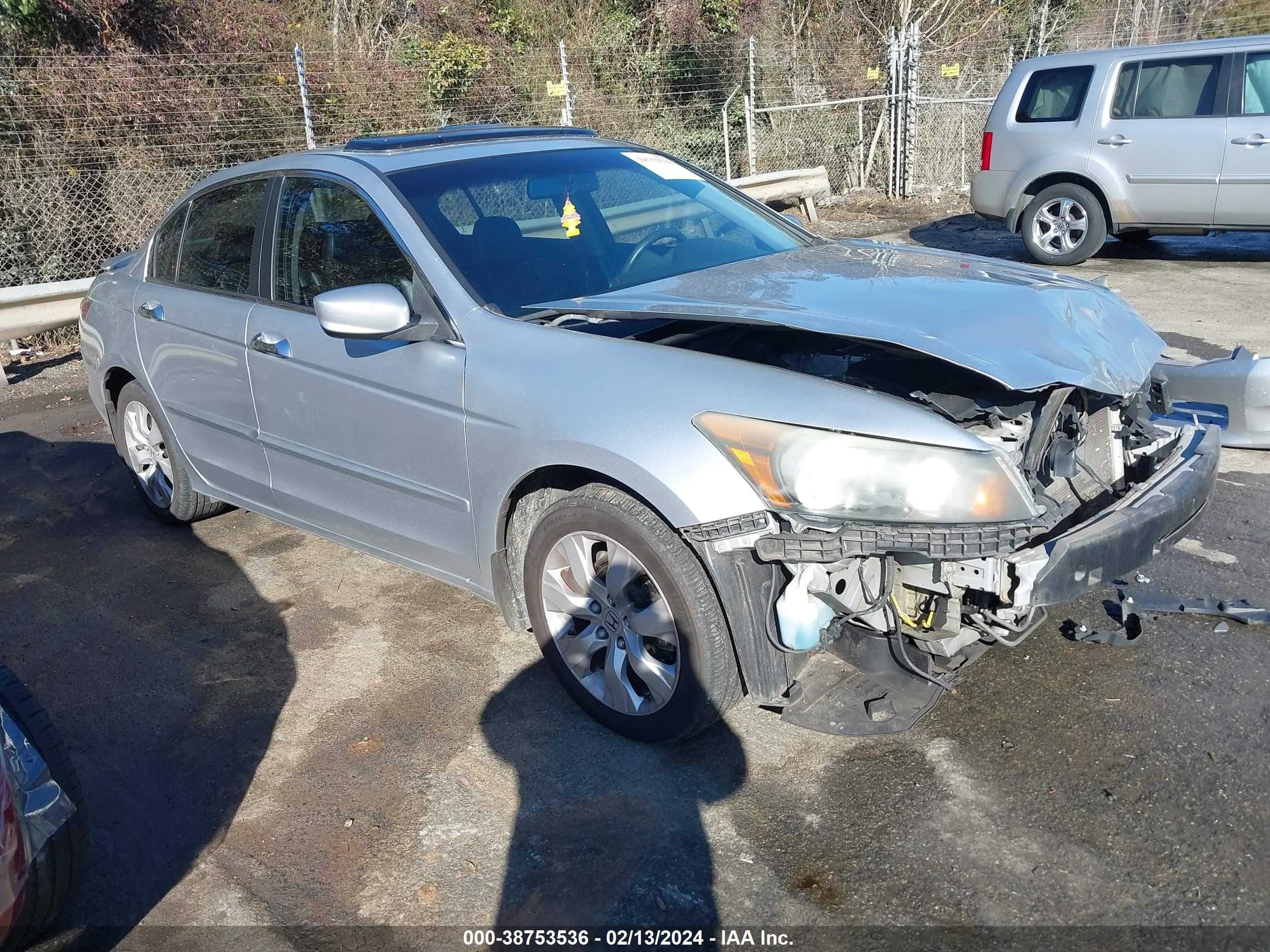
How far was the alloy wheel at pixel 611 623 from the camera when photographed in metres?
3.07

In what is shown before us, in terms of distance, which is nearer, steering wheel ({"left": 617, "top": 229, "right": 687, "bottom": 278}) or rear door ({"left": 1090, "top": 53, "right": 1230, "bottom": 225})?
steering wheel ({"left": 617, "top": 229, "right": 687, "bottom": 278})

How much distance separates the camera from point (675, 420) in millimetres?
2889

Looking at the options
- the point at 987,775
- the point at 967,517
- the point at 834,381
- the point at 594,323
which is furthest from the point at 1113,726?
the point at 594,323

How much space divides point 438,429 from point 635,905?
1605mm

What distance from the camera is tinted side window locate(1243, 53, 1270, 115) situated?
30.5ft

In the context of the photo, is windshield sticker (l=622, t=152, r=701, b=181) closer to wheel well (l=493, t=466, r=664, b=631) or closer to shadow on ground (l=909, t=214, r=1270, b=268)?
wheel well (l=493, t=466, r=664, b=631)

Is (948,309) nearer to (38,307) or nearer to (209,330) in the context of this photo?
(209,330)

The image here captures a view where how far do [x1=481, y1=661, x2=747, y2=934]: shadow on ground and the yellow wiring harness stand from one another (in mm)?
643

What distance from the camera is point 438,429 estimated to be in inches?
137

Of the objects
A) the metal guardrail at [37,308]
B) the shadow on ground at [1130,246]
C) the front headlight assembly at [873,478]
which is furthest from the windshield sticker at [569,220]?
the shadow on ground at [1130,246]

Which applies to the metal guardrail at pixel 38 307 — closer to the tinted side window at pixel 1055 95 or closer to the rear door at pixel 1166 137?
the tinted side window at pixel 1055 95

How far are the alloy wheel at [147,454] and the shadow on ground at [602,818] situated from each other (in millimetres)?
2526

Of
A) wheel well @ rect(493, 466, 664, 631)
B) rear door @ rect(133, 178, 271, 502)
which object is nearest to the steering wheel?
wheel well @ rect(493, 466, 664, 631)

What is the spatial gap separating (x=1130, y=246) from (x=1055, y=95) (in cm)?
200
